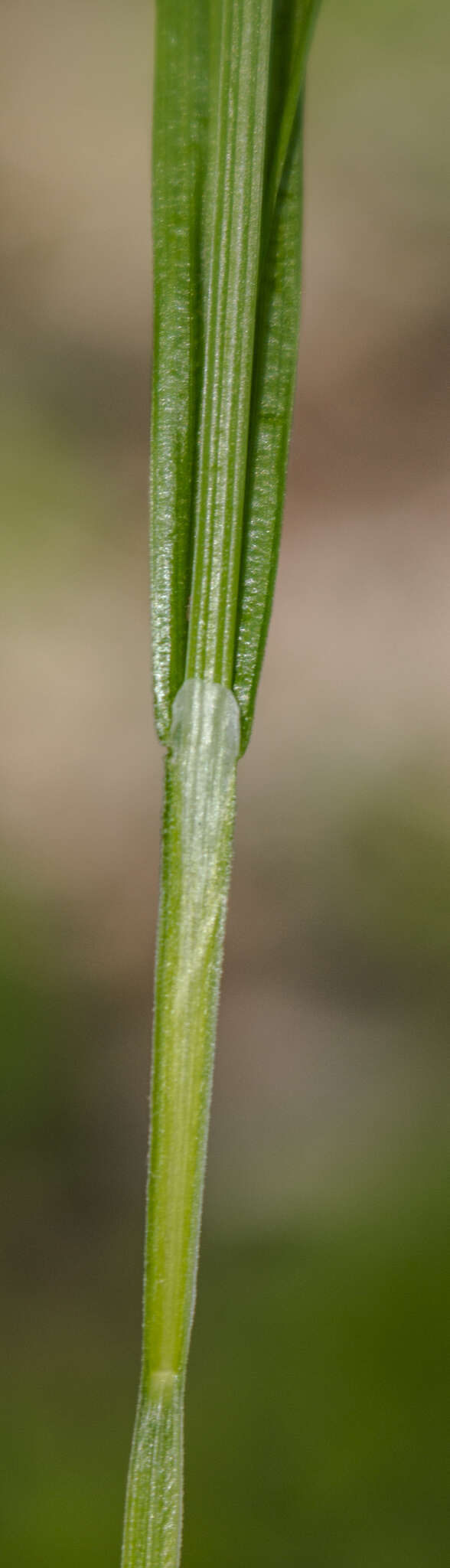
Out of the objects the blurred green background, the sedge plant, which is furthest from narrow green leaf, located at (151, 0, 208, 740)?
the blurred green background

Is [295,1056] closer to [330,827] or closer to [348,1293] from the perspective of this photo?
[330,827]

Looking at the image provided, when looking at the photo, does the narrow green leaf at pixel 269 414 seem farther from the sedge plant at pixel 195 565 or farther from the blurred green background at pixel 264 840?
the blurred green background at pixel 264 840

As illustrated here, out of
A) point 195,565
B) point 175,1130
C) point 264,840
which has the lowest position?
point 264,840

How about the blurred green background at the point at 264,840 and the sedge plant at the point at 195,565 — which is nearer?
the sedge plant at the point at 195,565

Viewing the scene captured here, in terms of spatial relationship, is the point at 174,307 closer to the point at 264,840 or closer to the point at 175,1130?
the point at 175,1130

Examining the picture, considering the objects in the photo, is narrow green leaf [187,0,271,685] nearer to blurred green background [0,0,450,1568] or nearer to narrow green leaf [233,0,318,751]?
narrow green leaf [233,0,318,751]

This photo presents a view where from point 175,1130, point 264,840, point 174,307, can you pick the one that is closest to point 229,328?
point 174,307

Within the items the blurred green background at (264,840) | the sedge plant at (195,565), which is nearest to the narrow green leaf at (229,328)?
the sedge plant at (195,565)

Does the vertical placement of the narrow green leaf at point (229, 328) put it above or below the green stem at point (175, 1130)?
above

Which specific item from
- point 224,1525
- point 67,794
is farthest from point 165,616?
point 67,794
